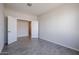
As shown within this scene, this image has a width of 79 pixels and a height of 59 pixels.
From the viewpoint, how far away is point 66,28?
482 cm

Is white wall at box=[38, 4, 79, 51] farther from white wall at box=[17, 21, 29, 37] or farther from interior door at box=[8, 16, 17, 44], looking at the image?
white wall at box=[17, 21, 29, 37]

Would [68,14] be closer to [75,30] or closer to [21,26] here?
[75,30]

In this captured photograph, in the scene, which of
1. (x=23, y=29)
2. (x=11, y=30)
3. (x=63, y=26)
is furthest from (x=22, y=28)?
(x=63, y=26)

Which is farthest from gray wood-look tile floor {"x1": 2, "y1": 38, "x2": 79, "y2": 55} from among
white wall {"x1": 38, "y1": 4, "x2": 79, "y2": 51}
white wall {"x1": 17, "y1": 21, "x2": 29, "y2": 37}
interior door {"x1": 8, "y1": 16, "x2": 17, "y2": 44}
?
white wall {"x1": 17, "y1": 21, "x2": 29, "y2": 37}

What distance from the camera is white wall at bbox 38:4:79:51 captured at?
Answer: 434 cm

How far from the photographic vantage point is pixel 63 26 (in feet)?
16.7

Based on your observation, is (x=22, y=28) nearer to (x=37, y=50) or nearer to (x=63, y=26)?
(x=63, y=26)

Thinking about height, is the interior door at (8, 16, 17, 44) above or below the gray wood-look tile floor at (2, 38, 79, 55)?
above

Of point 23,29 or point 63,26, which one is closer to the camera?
point 63,26

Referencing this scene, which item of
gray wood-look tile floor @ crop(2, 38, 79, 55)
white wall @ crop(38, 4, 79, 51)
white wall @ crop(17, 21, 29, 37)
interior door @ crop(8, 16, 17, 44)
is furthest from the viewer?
white wall @ crop(17, 21, 29, 37)

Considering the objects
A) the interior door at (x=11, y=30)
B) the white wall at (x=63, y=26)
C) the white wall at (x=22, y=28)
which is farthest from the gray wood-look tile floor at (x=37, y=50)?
the white wall at (x=22, y=28)

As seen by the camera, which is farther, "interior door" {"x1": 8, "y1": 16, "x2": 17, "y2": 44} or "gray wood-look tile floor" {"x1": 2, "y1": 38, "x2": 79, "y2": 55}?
"interior door" {"x1": 8, "y1": 16, "x2": 17, "y2": 44}

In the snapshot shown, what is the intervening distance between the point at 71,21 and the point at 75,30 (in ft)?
1.75

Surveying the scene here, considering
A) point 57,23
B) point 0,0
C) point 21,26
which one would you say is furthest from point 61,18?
point 21,26
